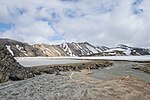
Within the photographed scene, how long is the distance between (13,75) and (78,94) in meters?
15.2

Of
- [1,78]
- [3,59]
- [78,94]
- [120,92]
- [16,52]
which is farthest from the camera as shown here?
[16,52]

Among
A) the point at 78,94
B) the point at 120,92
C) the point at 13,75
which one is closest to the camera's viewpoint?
the point at 78,94

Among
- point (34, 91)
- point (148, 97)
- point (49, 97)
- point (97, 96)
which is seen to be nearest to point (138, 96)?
point (148, 97)

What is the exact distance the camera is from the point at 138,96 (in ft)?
63.1

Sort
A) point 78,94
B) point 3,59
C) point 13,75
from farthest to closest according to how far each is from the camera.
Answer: point 3,59
point 13,75
point 78,94

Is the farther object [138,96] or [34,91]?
[34,91]

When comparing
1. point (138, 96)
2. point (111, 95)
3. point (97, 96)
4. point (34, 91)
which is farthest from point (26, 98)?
point (138, 96)

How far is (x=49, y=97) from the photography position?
18.2 meters

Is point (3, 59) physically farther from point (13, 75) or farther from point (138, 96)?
point (138, 96)

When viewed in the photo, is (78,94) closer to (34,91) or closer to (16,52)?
(34,91)

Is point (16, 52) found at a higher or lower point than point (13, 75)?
higher

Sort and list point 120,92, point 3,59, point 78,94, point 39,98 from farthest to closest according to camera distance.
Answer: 1. point 3,59
2. point 120,92
3. point 78,94
4. point 39,98

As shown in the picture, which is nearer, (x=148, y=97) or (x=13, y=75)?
(x=148, y=97)

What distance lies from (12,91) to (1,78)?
9179 mm
